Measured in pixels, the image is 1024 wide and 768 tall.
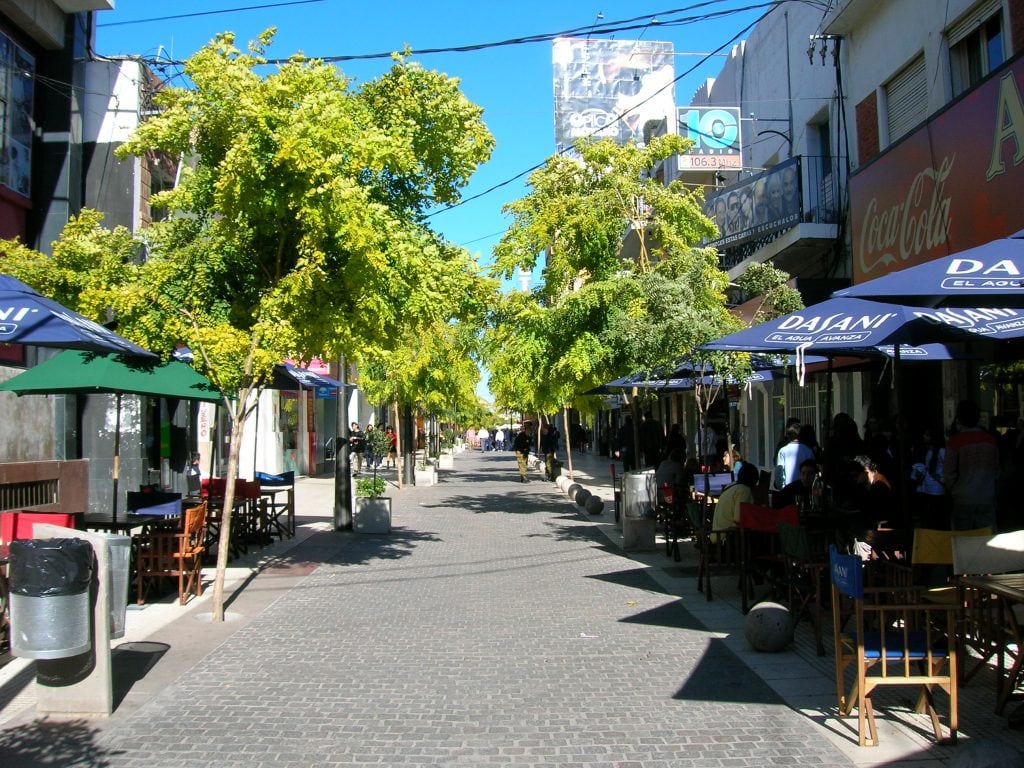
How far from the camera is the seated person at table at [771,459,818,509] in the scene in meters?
10.0

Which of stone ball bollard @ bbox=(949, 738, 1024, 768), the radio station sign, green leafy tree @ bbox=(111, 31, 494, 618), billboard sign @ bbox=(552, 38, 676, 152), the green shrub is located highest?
billboard sign @ bbox=(552, 38, 676, 152)

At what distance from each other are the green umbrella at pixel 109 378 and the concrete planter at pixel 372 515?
5.61m

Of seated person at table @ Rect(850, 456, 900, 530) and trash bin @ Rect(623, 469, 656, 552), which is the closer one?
seated person at table @ Rect(850, 456, 900, 530)

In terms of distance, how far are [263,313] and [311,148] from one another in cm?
177

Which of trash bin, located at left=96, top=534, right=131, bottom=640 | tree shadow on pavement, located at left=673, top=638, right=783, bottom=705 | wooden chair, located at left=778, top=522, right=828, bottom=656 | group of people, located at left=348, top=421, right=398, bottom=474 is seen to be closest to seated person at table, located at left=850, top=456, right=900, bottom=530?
wooden chair, located at left=778, top=522, right=828, bottom=656

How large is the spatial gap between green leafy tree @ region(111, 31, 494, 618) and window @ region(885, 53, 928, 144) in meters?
6.50

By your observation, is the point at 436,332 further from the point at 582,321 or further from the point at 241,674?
the point at 241,674

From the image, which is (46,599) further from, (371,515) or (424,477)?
(424,477)

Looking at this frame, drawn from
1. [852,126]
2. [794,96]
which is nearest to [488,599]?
[852,126]

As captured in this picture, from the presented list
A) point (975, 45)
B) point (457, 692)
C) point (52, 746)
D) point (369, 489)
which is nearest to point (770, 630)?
point (457, 692)

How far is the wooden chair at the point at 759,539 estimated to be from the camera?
855cm

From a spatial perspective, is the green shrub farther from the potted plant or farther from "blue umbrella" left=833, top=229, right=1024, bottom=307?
"blue umbrella" left=833, top=229, right=1024, bottom=307

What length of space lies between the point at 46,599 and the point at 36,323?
2.03 metres

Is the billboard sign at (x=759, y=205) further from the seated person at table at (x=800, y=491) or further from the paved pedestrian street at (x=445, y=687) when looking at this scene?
the paved pedestrian street at (x=445, y=687)
